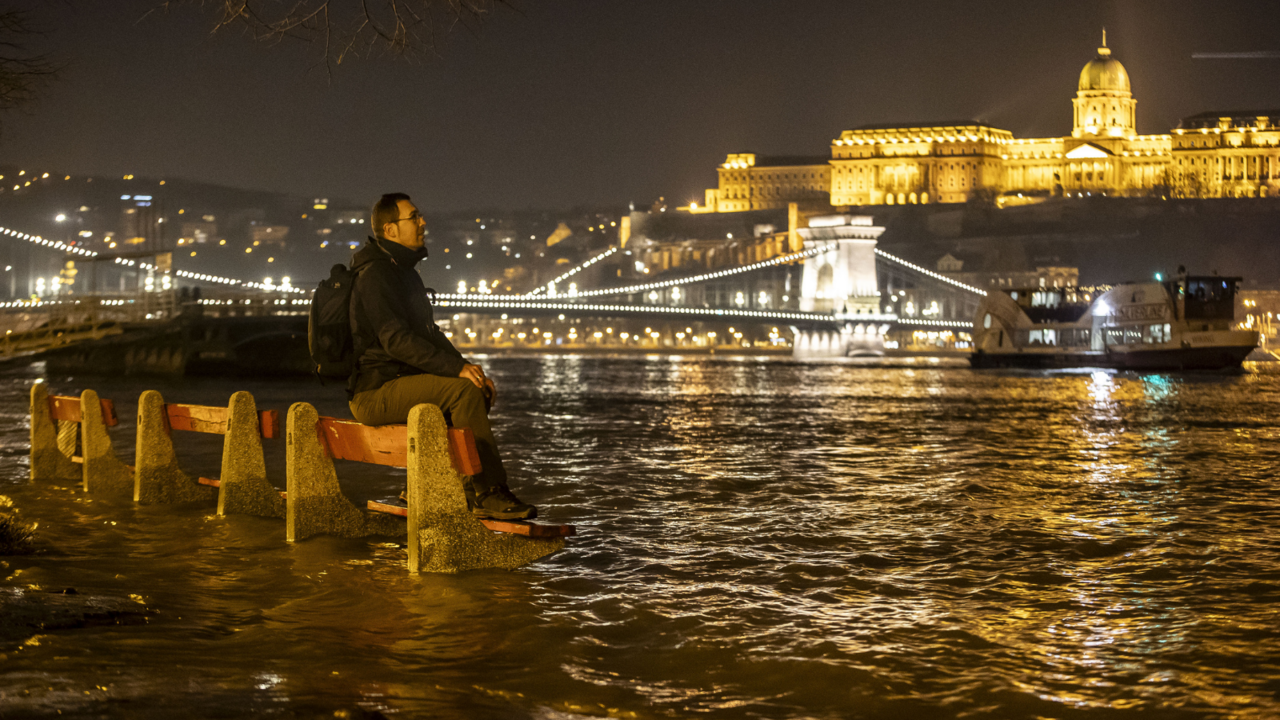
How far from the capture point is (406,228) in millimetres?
5797

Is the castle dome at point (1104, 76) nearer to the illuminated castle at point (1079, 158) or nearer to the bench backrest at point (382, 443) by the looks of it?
the illuminated castle at point (1079, 158)

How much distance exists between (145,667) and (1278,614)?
13.4 feet

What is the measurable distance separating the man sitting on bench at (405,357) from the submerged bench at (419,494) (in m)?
0.11

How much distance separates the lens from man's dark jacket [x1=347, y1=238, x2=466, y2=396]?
5441 mm

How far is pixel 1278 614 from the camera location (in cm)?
497

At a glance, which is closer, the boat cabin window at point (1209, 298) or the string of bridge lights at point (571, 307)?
the boat cabin window at point (1209, 298)

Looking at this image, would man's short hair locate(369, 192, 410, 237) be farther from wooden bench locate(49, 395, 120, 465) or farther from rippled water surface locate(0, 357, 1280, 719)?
wooden bench locate(49, 395, 120, 465)

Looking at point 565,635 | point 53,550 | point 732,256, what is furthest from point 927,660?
point 732,256

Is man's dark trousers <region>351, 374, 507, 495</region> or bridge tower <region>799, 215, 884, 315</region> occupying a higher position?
bridge tower <region>799, 215, 884, 315</region>

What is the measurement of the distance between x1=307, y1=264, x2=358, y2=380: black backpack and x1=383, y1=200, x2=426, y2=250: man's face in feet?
0.82

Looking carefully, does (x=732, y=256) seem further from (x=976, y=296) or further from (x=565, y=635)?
(x=565, y=635)

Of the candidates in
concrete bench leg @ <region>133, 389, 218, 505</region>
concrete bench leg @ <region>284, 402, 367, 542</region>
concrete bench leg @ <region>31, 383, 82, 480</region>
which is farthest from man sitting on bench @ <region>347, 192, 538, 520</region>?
concrete bench leg @ <region>31, 383, 82, 480</region>

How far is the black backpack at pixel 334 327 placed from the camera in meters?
5.66

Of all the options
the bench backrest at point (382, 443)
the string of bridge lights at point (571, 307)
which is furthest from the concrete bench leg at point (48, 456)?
the string of bridge lights at point (571, 307)
